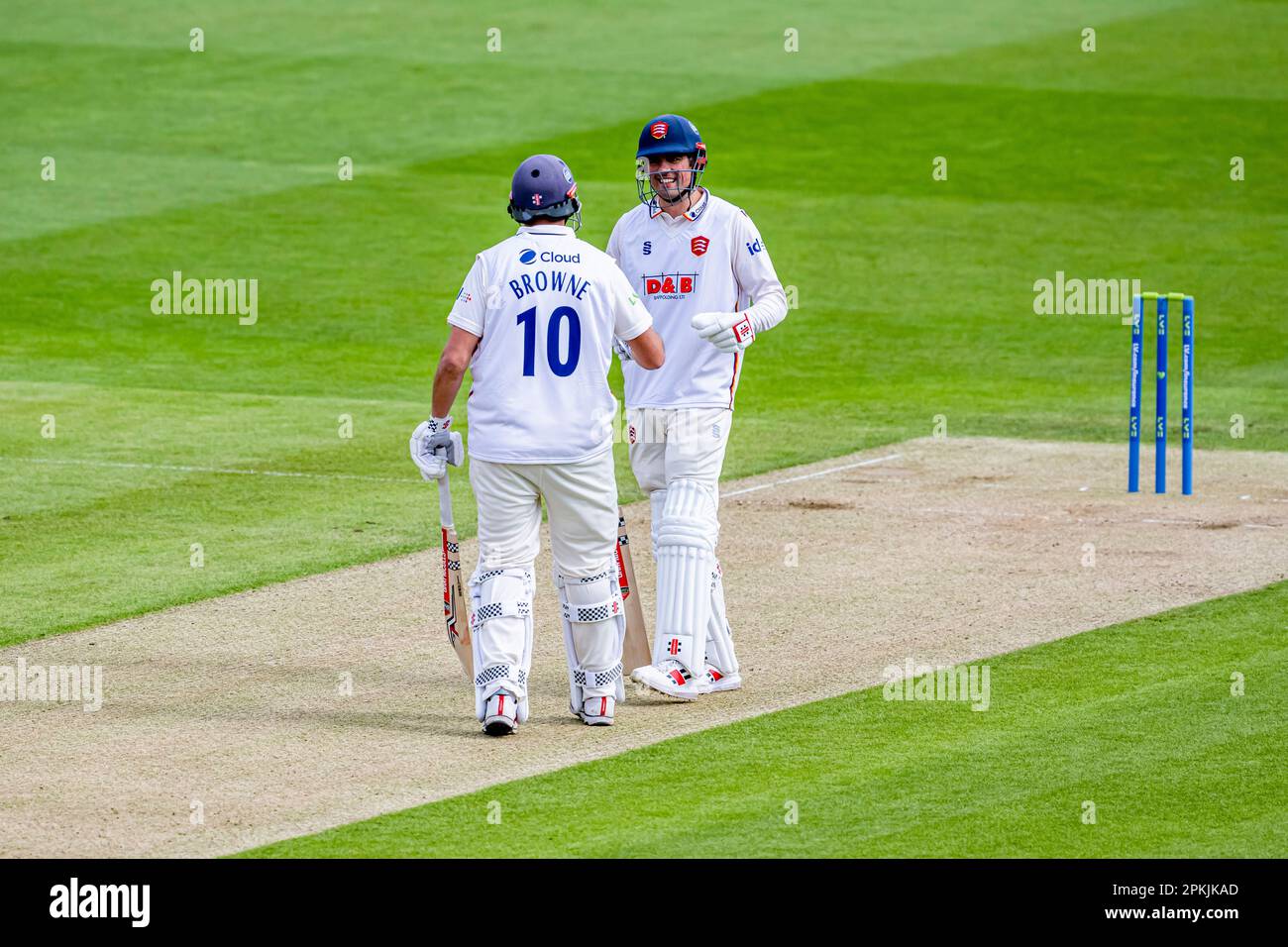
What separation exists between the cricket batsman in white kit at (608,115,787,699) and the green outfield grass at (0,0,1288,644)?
3.05m

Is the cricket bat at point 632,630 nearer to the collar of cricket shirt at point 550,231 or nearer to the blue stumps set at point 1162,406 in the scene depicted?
the collar of cricket shirt at point 550,231

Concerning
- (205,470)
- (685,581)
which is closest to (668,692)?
(685,581)

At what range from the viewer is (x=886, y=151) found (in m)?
29.2

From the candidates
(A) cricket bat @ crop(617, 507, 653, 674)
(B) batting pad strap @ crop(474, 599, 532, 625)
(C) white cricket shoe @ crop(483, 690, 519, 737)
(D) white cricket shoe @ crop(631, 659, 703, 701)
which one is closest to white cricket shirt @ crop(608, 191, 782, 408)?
(A) cricket bat @ crop(617, 507, 653, 674)

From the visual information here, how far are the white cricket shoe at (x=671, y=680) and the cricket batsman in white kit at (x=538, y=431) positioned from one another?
0.33 m

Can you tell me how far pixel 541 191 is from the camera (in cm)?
903

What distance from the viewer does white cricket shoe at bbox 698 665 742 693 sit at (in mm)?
9680

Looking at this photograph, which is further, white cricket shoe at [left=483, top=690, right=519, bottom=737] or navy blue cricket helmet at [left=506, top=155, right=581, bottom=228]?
navy blue cricket helmet at [left=506, top=155, right=581, bottom=228]

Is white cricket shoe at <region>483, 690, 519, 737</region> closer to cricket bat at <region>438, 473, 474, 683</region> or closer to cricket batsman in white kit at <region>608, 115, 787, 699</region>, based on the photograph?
cricket bat at <region>438, 473, 474, 683</region>

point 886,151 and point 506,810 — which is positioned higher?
point 886,151

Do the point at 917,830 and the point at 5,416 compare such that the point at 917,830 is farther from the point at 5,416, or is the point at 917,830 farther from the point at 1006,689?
the point at 5,416

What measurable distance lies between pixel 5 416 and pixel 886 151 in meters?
15.2

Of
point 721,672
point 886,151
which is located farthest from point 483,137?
point 721,672
